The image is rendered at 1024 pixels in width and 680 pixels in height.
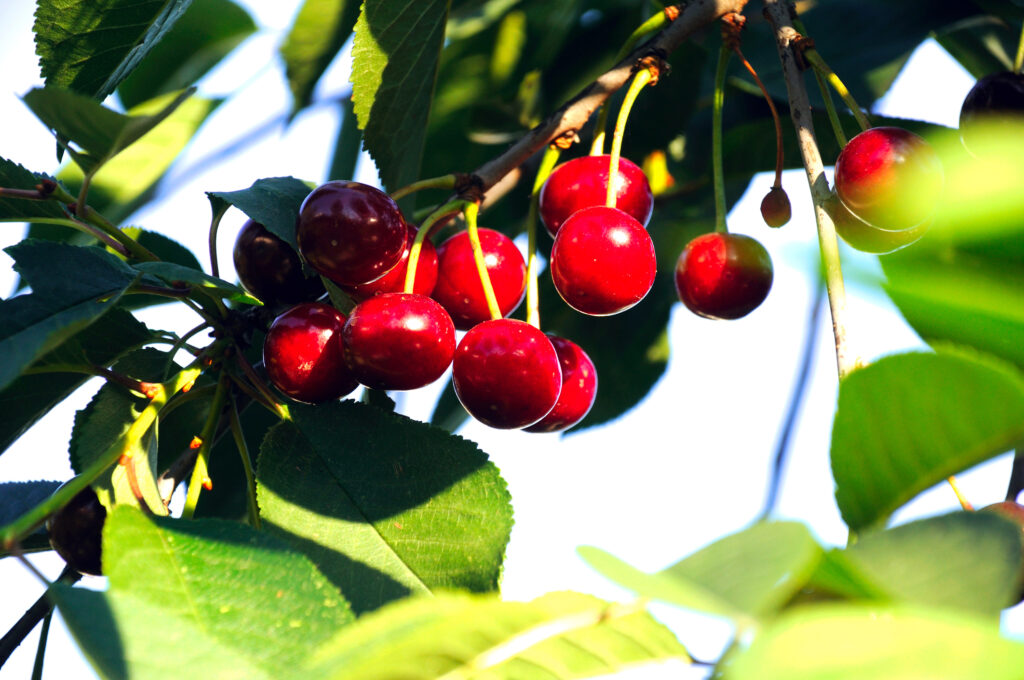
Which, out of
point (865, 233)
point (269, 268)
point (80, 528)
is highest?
point (865, 233)

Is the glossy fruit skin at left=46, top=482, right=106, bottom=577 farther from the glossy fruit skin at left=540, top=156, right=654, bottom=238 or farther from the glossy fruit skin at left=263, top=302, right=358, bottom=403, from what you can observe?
the glossy fruit skin at left=540, top=156, right=654, bottom=238

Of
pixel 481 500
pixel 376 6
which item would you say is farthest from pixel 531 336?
pixel 376 6

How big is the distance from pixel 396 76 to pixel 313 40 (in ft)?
1.14

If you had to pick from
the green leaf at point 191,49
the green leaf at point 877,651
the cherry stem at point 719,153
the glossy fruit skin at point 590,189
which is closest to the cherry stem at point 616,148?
the glossy fruit skin at point 590,189

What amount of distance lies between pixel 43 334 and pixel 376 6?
16.6 inches

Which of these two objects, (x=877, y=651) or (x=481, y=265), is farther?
(x=481, y=265)

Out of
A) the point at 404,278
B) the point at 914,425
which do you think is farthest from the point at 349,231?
the point at 914,425

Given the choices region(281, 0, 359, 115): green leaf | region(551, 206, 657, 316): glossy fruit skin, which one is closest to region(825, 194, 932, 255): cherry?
region(551, 206, 657, 316): glossy fruit skin

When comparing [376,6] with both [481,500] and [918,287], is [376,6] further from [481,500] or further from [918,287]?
[918,287]

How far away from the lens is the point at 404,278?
71 cm

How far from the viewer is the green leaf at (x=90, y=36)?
2.37 ft

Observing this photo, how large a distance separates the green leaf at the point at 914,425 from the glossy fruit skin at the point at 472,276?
377 mm

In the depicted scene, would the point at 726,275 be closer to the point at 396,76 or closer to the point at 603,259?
the point at 603,259

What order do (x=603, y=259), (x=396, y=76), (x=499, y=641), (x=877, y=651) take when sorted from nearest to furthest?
1. (x=877, y=651)
2. (x=499, y=641)
3. (x=603, y=259)
4. (x=396, y=76)
